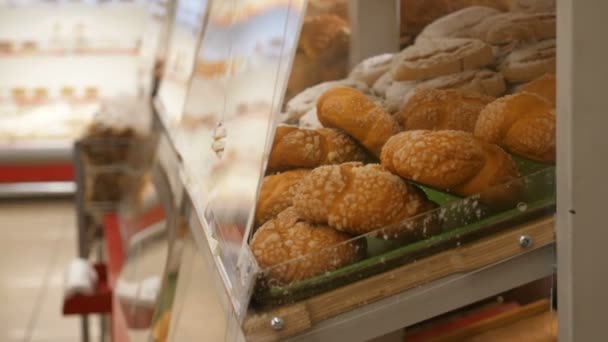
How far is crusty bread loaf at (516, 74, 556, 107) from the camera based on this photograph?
41.4 inches

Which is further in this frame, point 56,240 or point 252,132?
point 56,240

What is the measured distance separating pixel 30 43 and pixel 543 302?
6.68 meters

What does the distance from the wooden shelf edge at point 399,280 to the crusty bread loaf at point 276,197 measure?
6.5 inches

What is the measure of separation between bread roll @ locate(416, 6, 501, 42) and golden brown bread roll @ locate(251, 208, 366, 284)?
A: 415mm

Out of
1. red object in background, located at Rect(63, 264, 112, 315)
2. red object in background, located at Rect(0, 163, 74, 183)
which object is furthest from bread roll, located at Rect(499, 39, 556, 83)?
red object in background, located at Rect(0, 163, 74, 183)

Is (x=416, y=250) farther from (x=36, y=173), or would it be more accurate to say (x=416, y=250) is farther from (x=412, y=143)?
(x=36, y=173)

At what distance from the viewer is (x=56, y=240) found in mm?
6145

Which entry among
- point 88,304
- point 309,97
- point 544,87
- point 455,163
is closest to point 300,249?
point 455,163

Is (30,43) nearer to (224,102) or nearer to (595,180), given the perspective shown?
(224,102)

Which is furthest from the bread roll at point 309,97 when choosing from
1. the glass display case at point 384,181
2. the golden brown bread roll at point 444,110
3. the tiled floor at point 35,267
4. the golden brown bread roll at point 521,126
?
the tiled floor at point 35,267

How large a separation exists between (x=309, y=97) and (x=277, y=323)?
534 millimetres

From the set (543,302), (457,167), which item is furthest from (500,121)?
(543,302)

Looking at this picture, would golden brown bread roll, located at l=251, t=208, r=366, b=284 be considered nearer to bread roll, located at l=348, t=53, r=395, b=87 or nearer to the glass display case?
the glass display case

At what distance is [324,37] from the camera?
163 centimetres
